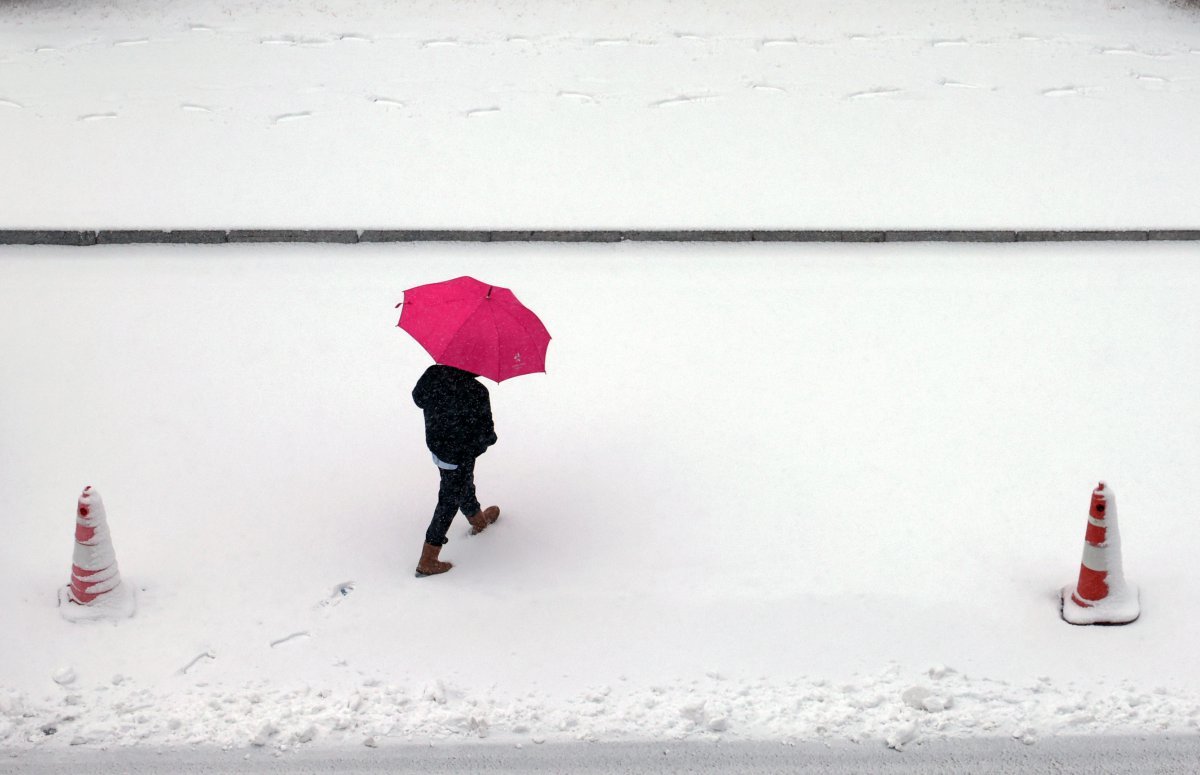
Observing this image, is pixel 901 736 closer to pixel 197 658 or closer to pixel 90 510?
pixel 197 658

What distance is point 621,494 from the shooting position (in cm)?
655

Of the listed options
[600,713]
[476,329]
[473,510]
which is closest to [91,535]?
[473,510]

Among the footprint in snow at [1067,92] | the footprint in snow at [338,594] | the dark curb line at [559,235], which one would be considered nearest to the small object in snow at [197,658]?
the footprint in snow at [338,594]

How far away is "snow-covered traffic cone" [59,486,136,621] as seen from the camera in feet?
17.6

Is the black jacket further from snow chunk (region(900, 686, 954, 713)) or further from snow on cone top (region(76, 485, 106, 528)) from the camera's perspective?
snow chunk (region(900, 686, 954, 713))

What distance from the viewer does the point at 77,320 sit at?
8133 mm

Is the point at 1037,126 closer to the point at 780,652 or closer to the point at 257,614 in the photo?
the point at 780,652

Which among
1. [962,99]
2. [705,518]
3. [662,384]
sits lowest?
[705,518]

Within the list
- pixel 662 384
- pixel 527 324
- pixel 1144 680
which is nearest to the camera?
pixel 1144 680

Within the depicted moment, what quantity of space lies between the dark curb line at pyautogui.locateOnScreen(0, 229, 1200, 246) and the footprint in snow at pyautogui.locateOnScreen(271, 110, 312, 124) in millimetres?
2165

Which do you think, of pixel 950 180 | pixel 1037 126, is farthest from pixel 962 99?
pixel 950 180

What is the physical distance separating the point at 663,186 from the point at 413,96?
2816mm

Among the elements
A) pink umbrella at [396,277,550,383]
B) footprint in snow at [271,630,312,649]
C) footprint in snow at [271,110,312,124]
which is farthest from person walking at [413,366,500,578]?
footprint in snow at [271,110,312,124]

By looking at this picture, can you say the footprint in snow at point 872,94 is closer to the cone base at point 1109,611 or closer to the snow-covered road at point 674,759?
the cone base at point 1109,611
